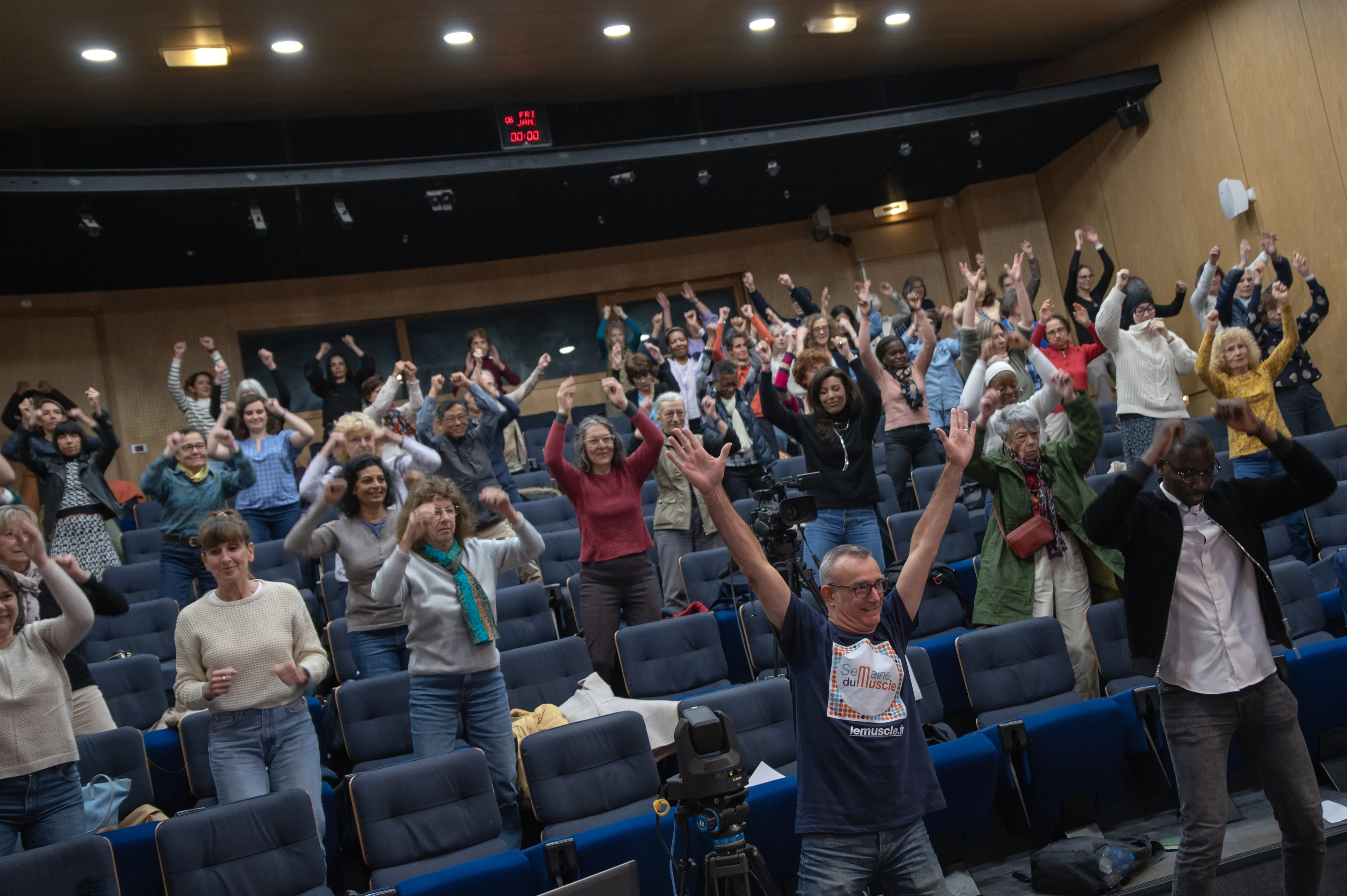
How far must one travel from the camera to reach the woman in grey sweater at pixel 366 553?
4.11 m

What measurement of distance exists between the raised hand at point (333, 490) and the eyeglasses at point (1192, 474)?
105 inches

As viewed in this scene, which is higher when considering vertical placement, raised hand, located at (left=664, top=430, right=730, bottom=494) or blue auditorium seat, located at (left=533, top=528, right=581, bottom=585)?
raised hand, located at (left=664, top=430, right=730, bottom=494)

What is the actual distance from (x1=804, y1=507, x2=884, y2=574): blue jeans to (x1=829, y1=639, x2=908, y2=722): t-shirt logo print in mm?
1882

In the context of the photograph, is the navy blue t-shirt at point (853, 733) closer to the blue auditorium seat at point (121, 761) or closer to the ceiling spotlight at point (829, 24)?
the blue auditorium seat at point (121, 761)

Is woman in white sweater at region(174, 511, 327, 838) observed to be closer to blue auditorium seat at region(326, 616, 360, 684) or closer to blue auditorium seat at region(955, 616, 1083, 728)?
A: blue auditorium seat at region(326, 616, 360, 684)

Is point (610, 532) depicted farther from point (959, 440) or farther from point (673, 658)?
point (959, 440)

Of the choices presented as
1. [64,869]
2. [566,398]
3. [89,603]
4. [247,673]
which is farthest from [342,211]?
[64,869]

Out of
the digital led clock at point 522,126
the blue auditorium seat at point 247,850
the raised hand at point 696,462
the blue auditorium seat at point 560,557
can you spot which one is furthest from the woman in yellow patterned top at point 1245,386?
the digital led clock at point 522,126

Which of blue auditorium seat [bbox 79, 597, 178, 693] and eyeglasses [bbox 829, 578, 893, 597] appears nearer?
eyeglasses [bbox 829, 578, 893, 597]

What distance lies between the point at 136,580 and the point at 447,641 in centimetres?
307

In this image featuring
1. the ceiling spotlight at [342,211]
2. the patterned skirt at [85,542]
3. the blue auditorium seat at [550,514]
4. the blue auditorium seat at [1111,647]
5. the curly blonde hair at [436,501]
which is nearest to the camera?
the curly blonde hair at [436,501]

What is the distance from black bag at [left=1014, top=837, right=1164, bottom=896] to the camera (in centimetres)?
333

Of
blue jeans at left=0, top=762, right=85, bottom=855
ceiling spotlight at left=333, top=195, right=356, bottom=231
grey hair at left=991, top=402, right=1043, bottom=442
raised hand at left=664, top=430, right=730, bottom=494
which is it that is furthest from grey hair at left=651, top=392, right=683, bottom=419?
ceiling spotlight at left=333, top=195, right=356, bottom=231

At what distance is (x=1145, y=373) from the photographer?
6.06 meters
